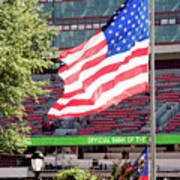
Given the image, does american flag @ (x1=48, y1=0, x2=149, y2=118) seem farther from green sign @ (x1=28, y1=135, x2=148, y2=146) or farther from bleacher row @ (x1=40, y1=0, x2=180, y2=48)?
bleacher row @ (x1=40, y1=0, x2=180, y2=48)

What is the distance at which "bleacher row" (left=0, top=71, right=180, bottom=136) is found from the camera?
152 ft

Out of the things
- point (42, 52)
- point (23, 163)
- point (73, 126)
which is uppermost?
point (42, 52)

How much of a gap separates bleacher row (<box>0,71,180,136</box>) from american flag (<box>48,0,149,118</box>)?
34.0m

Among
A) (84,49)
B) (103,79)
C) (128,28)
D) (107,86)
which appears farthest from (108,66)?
(128,28)

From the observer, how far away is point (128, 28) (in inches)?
468

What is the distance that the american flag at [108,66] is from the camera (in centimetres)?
1144

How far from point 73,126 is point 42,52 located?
74.6ft

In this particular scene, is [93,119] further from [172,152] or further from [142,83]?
[142,83]

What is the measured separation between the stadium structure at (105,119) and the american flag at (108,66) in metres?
31.0

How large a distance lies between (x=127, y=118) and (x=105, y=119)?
1.85 meters

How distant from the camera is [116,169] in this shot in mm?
Result: 11562

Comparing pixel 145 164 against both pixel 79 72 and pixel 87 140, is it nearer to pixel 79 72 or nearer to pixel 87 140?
pixel 79 72

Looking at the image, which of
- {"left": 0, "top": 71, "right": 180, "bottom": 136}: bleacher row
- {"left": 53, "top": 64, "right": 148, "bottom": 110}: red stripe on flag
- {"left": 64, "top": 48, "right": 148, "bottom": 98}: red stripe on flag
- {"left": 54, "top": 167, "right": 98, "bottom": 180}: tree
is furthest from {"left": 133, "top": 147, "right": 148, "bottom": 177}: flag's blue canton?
{"left": 0, "top": 71, "right": 180, "bottom": 136}: bleacher row

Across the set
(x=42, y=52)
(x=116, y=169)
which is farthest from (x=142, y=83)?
(x=42, y=52)
